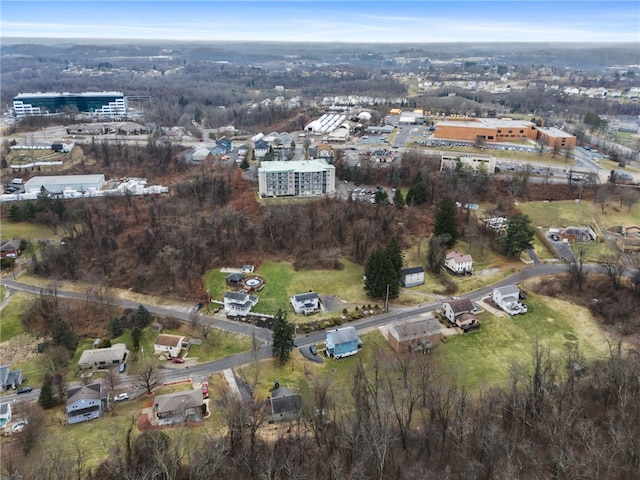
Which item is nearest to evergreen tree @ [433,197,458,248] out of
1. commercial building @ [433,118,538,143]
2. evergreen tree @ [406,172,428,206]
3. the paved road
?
the paved road

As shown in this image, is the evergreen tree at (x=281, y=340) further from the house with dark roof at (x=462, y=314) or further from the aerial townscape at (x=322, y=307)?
the house with dark roof at (x=462, y=314)

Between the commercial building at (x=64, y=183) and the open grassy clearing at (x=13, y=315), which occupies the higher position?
the commercial building at (x=64, y=183)

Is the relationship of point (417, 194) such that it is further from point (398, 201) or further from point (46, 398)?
point (46, 398)

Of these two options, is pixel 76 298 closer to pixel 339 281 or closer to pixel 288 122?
pixel 339 281

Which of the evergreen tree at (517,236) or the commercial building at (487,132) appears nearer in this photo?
the evergreen tree at (517,236)

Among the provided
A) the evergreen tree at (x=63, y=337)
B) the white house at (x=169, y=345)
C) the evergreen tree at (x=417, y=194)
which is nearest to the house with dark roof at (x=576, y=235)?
the evergreen tree at (x=417, y=194)

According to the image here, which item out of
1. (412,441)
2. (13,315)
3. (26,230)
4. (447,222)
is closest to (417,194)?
(447,222)
